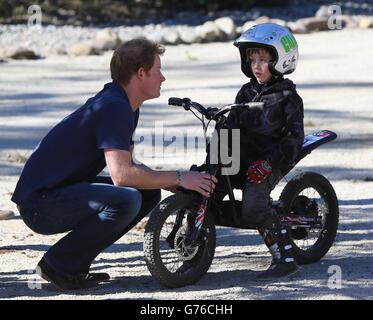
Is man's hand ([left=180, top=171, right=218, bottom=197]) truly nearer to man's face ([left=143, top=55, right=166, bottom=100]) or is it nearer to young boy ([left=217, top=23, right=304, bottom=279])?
young boy ([left=217, top=23, right=304, bottom=279])

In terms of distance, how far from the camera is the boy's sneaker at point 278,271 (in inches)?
235

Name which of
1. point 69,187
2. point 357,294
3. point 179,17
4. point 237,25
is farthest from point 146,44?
point 179,17

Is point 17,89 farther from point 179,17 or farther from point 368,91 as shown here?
point 179,17

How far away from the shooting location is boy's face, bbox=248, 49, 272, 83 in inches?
244

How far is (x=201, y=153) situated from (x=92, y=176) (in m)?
4.08

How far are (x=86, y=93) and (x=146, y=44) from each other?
732 cm

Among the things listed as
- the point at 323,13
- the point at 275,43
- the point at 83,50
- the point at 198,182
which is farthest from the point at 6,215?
the point at 323,13

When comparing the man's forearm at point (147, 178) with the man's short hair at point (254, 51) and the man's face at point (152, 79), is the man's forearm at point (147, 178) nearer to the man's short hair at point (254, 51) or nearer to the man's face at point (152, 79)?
the man's face at point (152, 79)

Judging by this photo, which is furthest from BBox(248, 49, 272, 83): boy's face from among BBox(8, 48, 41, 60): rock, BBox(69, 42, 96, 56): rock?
BBox(69, 42, 96, 56): rock

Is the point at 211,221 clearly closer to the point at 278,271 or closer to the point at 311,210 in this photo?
the point at 278,271

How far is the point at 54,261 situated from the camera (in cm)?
580

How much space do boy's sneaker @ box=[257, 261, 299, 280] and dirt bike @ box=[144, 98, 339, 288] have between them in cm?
26

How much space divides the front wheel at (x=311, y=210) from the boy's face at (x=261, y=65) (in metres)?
0.63

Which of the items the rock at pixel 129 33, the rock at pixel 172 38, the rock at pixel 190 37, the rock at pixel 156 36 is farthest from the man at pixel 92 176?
the rock at pixel 129 33
